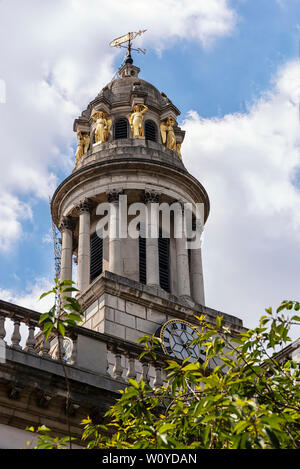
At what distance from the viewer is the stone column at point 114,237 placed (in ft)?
102

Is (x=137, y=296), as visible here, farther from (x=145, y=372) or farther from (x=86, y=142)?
(x=86, y=142)

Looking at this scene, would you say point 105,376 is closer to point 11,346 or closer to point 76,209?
Answer: point 11,346

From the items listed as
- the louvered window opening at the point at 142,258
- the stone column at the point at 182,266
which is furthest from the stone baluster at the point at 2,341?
the louvered window opening at the point at 142,258

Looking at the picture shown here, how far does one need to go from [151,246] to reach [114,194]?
2.89 m

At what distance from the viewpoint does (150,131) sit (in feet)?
126

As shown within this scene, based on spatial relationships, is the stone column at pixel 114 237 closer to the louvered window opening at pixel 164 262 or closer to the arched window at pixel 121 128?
the louvered window opening at pixel 164 262

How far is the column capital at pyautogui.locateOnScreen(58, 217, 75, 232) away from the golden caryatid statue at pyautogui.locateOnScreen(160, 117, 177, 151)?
19.8 feet

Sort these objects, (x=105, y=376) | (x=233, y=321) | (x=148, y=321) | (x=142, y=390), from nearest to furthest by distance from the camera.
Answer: (x=142, y=390), (x=105, y=376), (x=148, y=321), (x=233, y=321)

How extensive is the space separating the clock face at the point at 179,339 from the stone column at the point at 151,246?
335 cm

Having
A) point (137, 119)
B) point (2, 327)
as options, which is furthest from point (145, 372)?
point (137, 119)

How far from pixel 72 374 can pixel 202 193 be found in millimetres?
19292

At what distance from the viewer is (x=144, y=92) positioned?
125 feet

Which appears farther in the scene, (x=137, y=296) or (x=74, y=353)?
(x=137, y=296)
